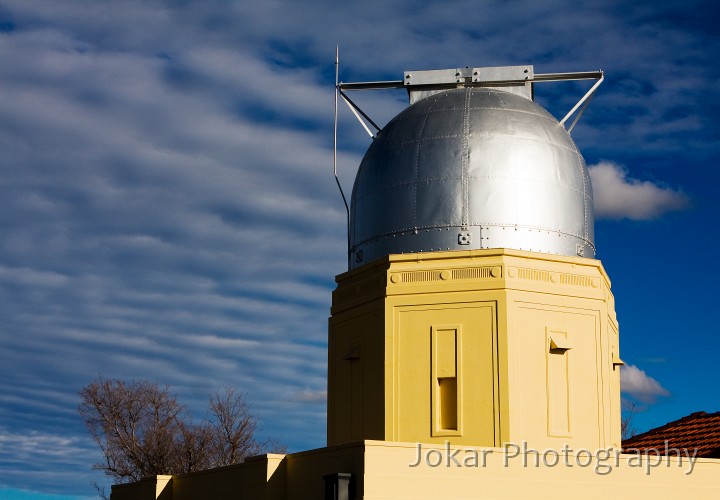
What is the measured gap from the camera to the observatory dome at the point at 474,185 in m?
19.6

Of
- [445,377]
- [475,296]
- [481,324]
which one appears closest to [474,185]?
[475,296]

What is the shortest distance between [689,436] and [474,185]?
8.52m

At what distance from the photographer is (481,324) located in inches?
749

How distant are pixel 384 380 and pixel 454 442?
5.51 ft

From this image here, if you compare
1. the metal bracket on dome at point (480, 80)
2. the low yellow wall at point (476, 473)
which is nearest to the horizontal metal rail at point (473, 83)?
the metal bracket on dome at point (480, 80)

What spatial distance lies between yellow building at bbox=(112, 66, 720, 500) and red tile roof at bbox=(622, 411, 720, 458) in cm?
279

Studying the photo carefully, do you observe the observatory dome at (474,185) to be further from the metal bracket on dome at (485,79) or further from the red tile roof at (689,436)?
the red tile roof at (689,436)

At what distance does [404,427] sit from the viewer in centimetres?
1905

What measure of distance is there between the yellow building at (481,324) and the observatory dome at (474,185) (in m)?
0.03

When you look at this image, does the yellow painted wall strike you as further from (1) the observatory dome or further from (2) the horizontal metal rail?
(2) the horizontal metal rail

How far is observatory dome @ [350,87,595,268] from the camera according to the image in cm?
1964

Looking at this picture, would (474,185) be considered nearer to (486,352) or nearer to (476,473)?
(486,352)

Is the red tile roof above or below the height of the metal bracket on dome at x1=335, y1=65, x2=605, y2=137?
below

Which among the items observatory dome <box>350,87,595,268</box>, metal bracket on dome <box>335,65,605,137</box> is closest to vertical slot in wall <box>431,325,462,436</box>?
observatory dome <box>350,87,595,268</box>
